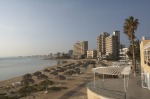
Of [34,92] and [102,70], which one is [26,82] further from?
[102,70]

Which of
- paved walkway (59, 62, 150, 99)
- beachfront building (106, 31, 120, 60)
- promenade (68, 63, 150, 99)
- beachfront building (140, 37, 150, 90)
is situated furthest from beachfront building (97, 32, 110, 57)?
beachfront building (140, 37, 150, 90)

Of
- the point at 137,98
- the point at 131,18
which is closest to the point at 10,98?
the point at 137,98

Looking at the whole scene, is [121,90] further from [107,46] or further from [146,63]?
[107,46]

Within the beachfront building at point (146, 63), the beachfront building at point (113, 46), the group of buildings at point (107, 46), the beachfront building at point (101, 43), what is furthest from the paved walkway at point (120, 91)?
the beachfront building at point (101, 43)

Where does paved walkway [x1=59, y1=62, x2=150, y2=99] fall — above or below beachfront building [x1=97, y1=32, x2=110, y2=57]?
below

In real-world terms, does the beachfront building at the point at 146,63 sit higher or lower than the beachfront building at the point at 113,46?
lower

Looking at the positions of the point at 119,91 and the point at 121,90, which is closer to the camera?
the point at 119,91

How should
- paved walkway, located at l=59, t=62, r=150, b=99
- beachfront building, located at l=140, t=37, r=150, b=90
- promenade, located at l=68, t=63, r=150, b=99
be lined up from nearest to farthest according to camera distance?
promenade, located at l=68, t=63, r=150, b=99 < paved walkway, located at l=59, t=62, r=150, b=99 < beachfront building, located at l=140, t=37, r=150, b=90

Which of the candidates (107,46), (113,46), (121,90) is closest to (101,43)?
(107,46)

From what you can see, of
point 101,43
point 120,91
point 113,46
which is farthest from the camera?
point 101,43

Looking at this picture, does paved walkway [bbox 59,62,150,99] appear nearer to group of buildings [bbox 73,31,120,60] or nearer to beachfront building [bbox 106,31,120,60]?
group of buildings [bbox 73,31,120,60]

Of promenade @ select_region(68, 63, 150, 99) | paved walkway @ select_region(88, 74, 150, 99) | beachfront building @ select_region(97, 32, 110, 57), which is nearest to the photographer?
paved walkway @ select_region(88, 74, 150, 99)

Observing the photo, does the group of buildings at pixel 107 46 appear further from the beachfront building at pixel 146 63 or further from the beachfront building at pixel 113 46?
the beachfront building at pixel 146 63

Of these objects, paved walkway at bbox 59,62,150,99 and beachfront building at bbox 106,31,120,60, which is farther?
beachfront building at bbox 106,31,120,60
